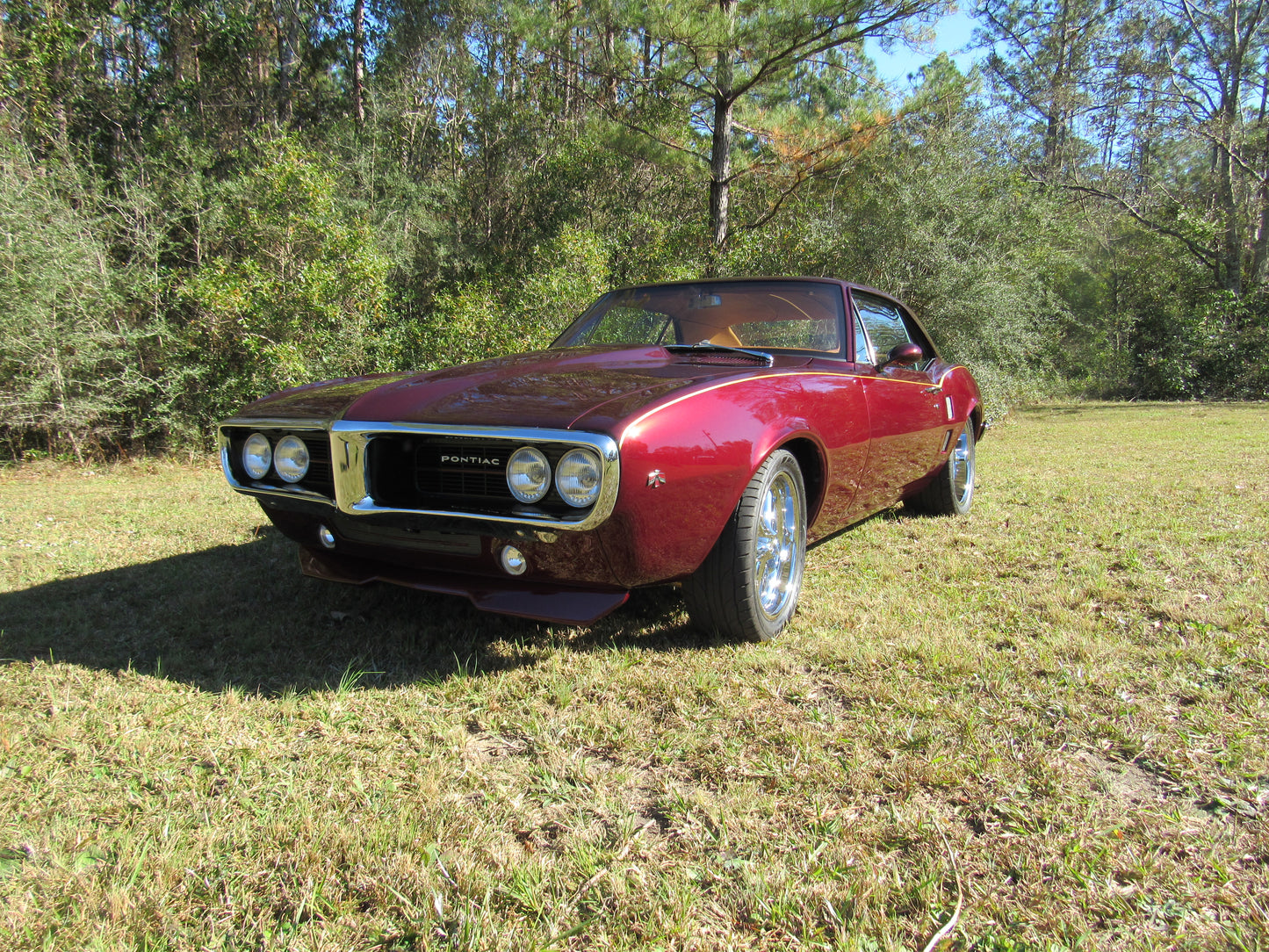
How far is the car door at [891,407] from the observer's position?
3.34 meters

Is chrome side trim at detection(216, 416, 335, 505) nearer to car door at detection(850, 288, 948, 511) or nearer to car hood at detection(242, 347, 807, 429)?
car hood at detection(242, 347, 807, 429)

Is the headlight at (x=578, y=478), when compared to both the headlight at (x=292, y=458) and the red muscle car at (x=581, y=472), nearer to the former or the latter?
the red muscle car at (x=581, y=472)

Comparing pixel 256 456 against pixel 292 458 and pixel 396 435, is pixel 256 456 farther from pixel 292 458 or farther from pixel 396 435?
pixel 396 435

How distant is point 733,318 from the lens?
3516mm

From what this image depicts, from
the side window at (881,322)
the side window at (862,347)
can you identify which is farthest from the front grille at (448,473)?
the side window at (881,322)

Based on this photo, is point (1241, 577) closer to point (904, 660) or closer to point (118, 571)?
point (904, 660)

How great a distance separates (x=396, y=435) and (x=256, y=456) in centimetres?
76

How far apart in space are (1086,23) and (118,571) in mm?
25546

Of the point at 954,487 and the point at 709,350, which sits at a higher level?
the point at 709,350

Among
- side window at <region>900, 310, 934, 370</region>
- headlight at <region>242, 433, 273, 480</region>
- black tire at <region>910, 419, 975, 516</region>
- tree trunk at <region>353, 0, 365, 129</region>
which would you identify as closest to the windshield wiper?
headlight at <region>242, 433, 273, 480</region>

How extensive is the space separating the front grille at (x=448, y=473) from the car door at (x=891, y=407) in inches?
68.3

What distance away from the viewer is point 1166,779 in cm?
179

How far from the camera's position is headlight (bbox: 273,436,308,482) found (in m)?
2.60

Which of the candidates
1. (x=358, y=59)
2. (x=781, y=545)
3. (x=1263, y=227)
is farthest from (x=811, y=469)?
(x=1263, y=227)
